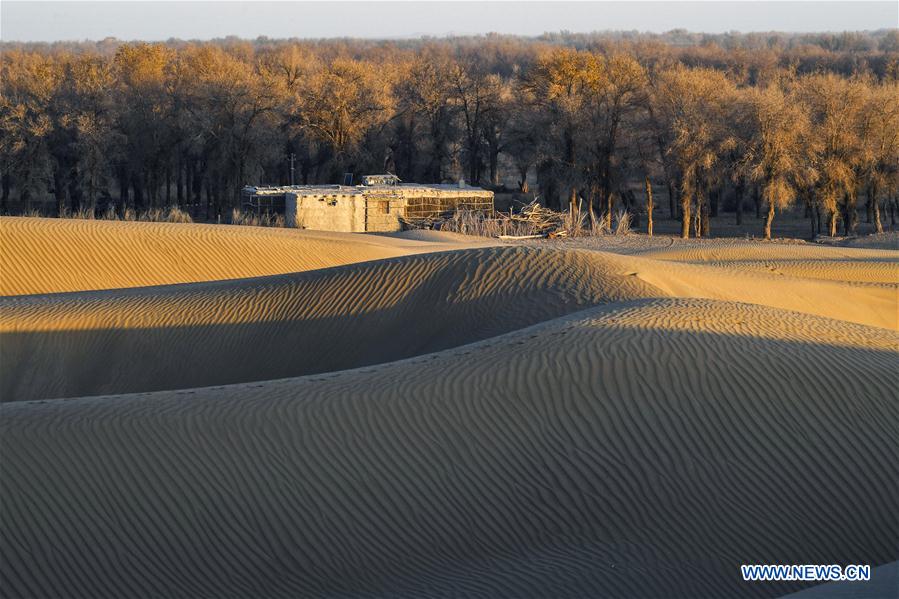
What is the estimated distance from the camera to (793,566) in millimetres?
8156

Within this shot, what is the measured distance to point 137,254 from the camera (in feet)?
75.7

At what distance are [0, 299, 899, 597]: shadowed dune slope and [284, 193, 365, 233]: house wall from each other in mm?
32627

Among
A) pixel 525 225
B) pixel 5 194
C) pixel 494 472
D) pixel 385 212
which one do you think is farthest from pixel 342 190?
pixel 494 472

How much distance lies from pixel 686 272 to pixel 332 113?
40.9 m

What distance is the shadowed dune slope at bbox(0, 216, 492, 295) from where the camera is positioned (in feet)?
72.6

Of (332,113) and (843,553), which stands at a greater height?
(332,113)

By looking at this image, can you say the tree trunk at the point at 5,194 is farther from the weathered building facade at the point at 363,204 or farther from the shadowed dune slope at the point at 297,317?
the shadowed dune slope at the point at 297,317

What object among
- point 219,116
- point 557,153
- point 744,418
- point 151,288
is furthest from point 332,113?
point 744,418

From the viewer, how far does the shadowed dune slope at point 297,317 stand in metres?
15.4

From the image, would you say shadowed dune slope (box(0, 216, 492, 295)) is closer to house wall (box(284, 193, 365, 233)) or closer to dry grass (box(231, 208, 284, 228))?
dry grass (box(231, 208, 284, 228))

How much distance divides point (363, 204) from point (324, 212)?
2.18 meters

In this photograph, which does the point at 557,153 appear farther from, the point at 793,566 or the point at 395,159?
the point at 793,566

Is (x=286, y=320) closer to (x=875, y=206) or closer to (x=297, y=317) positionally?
(x=297, y=317)

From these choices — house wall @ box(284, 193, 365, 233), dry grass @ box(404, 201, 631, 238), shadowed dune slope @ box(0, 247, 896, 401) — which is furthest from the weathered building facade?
shadowed dune slope @ box(0, 247, 896, 401)
